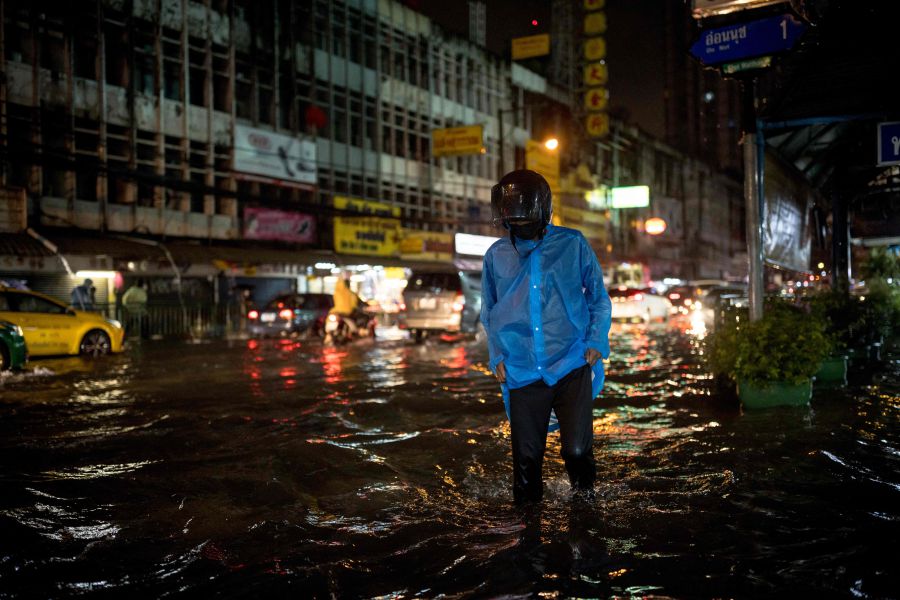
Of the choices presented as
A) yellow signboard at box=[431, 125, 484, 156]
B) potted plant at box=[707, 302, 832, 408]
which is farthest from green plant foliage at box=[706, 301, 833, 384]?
yellow signboard at box=[431, 125, 484, 156]

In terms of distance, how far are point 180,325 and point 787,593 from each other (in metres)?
24.2

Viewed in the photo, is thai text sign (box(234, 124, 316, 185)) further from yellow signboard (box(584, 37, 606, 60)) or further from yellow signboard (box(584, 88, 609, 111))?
yellow signboard (box(584, 88, 609, 111))

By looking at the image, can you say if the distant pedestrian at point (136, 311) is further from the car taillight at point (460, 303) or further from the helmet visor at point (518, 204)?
the helmet visor at point (518, 204)

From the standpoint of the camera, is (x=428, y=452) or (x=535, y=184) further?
(x=428, y=452)

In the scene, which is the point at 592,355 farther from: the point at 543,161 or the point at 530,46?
the point at 543,161

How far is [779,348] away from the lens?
7523 mm

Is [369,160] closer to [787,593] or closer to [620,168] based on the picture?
[620,168]

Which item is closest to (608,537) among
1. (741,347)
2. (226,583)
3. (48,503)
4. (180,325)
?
(226,583)

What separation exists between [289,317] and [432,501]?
1909cm

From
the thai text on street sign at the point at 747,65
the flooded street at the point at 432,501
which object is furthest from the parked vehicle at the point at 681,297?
the thai text on street sign at the point at 747,65

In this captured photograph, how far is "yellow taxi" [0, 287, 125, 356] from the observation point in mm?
15078

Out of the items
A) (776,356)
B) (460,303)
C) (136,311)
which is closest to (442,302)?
(460,303)

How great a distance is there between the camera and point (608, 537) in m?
3.90

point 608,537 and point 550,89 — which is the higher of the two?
point 550,89
